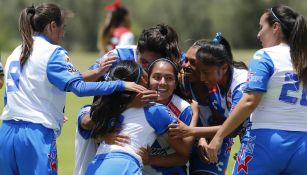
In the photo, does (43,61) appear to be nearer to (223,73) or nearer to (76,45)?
(223,73)

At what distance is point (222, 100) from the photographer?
5.98 m

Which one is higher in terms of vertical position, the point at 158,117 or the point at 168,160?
the point at 158,117

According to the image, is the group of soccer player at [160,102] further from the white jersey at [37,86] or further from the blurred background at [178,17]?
the blurred background at [178,17]

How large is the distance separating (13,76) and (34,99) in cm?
25

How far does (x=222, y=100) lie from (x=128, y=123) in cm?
115

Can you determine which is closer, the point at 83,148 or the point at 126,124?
the point at 126,124

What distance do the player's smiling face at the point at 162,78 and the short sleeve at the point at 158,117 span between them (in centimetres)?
35

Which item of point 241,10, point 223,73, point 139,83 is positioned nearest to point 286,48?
point 223,73

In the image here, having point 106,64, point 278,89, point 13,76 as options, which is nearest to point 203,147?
point 278,89

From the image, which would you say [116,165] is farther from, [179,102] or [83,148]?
[179,102]

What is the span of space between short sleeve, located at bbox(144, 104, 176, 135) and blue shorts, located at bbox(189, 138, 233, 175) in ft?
3.07

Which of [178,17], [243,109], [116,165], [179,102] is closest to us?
[116,165]

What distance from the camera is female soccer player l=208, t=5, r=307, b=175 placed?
5.11 metres

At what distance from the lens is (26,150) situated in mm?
5383
